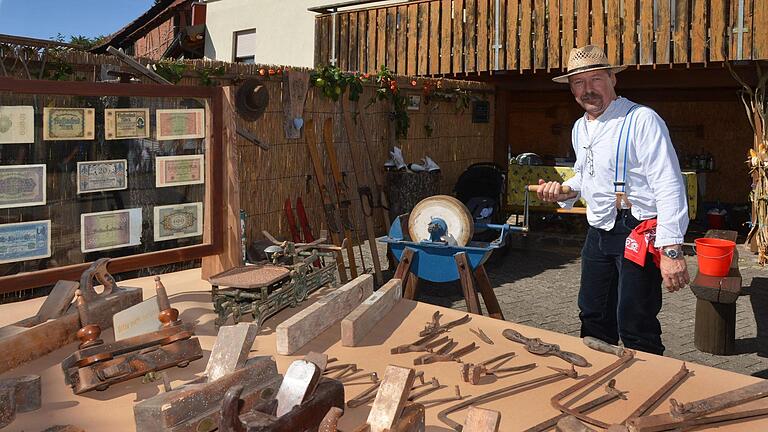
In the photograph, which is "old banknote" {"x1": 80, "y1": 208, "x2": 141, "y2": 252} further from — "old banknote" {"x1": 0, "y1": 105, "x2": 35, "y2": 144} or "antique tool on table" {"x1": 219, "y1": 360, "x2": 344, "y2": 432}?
"antique tool on table" {"x1": 219, "y1": 360, "x2": 344, "y2": 432}

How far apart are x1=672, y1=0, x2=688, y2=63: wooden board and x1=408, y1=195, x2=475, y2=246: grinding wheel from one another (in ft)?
21.3

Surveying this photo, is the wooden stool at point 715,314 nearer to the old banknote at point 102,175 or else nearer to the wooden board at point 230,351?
the old banknote at point 102,175

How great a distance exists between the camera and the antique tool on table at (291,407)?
151 cm

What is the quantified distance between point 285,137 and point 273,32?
8.90 meters

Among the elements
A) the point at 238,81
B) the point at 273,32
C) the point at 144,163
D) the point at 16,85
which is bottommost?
the point at 144,163

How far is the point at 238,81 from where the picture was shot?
26.5 ft

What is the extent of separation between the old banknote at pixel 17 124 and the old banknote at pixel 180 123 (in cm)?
54

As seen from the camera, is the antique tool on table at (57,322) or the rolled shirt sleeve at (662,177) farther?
the rolled shirt sleeve at (662,177)

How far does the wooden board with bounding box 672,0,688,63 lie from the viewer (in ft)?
34.7

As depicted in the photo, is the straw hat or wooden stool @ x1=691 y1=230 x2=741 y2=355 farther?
wooden stool @ x1=691 y1=230 x2=741 y2=355

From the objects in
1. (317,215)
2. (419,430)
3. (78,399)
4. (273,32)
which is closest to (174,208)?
(78,399)

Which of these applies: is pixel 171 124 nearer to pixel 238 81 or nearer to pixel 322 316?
pixel 322 316

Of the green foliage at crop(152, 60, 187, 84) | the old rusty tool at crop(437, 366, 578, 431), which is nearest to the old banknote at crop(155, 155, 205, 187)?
the old rusty tool at crop(437, 366, 578, 431)

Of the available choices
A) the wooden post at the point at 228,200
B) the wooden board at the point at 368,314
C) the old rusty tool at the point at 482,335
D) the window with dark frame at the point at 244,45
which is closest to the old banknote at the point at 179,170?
the wooden post at the point at 228,200
